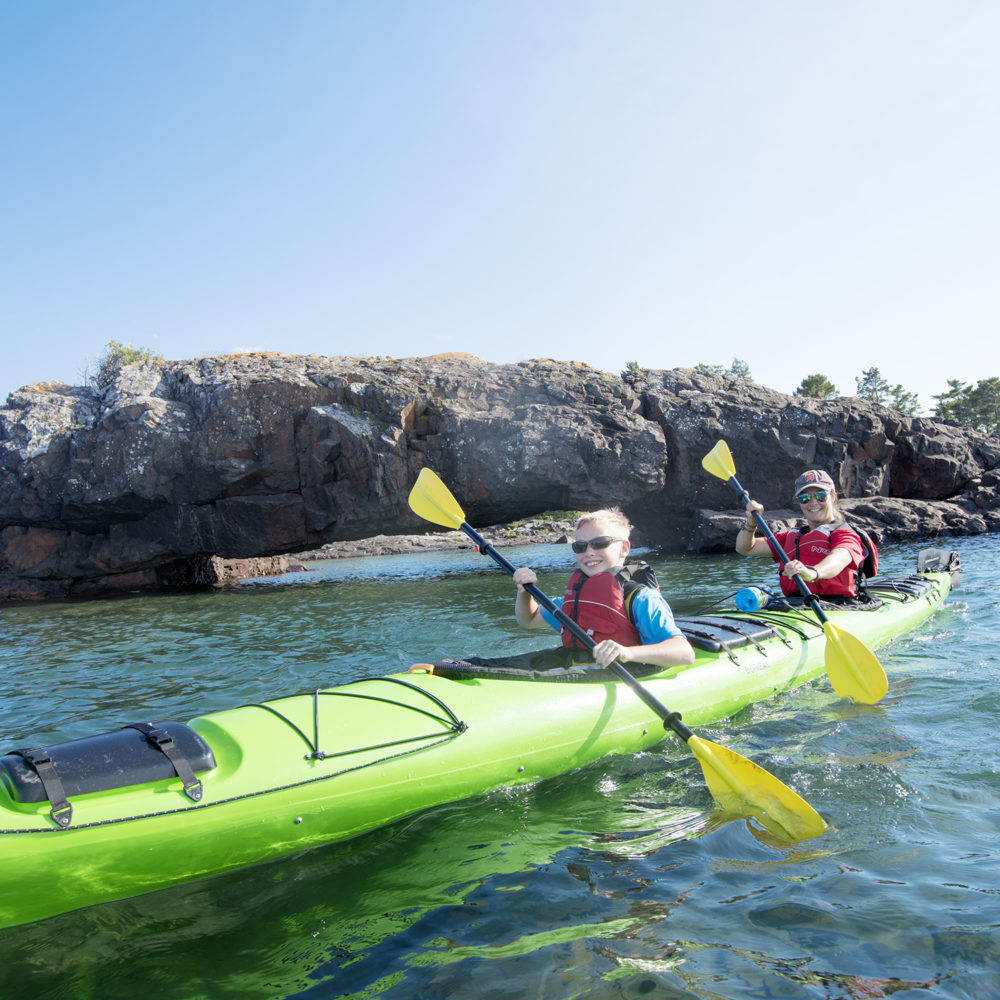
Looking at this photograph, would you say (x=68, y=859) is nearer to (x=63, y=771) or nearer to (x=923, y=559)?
(x=63, y=771)

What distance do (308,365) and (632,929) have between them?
1689cm

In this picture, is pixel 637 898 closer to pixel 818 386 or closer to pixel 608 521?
pixel 608 521

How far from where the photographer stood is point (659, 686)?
415 centimetres

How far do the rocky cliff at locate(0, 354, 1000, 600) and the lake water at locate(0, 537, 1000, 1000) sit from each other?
1229 centimetres

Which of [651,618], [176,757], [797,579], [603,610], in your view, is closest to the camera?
[176,757]


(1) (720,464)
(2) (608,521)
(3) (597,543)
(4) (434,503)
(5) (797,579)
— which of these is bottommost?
(5) (797,579)

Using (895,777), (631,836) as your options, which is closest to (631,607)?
(631,836)

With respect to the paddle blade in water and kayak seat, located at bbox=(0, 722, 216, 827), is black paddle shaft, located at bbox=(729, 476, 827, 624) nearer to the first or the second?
A: the paddle blade in water

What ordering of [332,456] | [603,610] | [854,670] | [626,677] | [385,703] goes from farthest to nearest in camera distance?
[332,456] < [854,670] < [603,610] < [626,677] < [385,703]

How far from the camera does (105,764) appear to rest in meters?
2.72

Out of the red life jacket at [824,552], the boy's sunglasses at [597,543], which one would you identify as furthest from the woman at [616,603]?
the red life jacket at [824,552]

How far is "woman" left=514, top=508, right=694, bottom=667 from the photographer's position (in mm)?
3840

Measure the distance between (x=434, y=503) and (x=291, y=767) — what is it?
2926 millimetres

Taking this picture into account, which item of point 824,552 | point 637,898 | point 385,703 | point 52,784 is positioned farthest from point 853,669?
point 52,784
